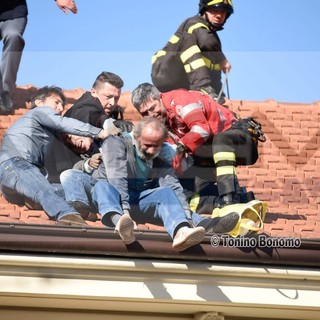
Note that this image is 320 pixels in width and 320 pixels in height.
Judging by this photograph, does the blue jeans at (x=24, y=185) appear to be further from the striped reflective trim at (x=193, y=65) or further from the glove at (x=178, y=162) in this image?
the striped reflective trim at (x=193, y=65)

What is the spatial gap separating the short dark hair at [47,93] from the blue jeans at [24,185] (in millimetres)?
625

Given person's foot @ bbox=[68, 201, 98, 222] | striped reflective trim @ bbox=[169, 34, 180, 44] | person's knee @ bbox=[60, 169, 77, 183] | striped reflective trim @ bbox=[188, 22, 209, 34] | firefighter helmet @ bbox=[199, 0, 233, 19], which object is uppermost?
firefighter helmet @ bbox=[199, 0, 233, 19]

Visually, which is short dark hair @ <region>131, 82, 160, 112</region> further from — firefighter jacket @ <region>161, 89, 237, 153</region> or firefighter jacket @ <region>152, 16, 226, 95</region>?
firefighter jacket @ <region>152, 16, 226, 95</region>

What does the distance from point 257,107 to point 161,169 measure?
1.94m

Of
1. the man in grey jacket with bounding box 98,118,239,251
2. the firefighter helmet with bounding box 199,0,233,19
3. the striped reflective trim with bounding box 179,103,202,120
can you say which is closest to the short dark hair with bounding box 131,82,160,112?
the striped reflective trim with bounding box 179,103,202,120

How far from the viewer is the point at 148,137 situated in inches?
380

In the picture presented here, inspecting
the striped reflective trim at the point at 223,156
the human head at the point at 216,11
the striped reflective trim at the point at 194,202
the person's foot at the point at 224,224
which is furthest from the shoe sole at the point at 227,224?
the human head at the point at 216,11

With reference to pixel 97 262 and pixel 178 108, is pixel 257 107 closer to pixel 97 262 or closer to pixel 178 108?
pixel 178 108

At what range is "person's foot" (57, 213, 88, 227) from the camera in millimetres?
9406

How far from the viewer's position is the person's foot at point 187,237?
30.0 feet

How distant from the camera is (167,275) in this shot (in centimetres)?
927

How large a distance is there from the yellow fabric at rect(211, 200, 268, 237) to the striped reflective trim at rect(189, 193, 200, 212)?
268 millimetres

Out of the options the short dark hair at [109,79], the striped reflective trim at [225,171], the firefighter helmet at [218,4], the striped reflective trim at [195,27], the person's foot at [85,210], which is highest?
the firefighter helmet at [218,4]

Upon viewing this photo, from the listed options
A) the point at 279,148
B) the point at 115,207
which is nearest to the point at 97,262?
the point at 115,207
